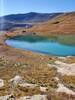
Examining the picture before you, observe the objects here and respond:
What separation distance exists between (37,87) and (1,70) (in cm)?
1065

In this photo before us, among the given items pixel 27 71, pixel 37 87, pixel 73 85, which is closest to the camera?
pixel 37 87

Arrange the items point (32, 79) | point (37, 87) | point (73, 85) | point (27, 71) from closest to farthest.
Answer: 1. point (37, 87)
2. point (73, 85)
3. point (32, 79)
4. point (27, 71)

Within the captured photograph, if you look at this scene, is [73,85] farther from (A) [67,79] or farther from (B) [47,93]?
(B) [47,93]

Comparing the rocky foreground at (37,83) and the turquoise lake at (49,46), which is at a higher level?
the rocky foreground at (37,83)

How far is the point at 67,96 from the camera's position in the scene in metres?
22.7

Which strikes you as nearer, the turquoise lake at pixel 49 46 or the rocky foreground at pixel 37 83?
the rocky foreground at pixel 37 83

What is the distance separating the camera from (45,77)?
1199 inches

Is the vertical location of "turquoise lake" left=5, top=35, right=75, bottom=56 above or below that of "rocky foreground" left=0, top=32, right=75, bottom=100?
below

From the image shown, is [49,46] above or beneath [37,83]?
beneath

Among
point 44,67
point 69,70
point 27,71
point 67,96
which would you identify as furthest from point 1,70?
point 67,96

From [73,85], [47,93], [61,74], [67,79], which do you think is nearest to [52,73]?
[61,74]

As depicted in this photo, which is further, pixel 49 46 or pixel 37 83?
pixel 49 46

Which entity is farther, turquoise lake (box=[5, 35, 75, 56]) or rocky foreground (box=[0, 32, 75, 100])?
turquoise lake (box=[5, 35, 75, 56])

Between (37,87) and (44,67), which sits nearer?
(37,87)
